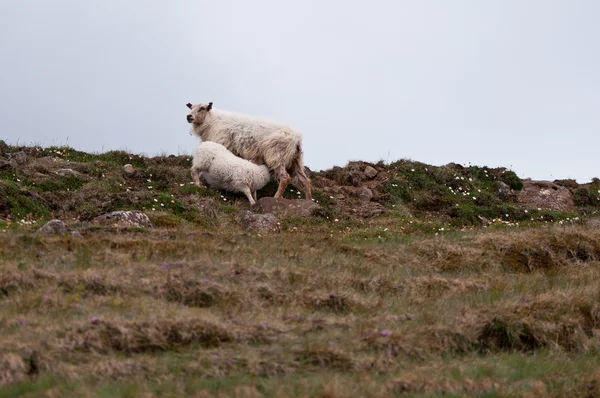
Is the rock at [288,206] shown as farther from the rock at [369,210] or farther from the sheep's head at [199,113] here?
the sheep's head at [199,113]

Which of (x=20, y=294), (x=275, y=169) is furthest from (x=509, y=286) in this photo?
(x=275, y=169)

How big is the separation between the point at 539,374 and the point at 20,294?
5.52 metres

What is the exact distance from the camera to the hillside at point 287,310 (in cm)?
673

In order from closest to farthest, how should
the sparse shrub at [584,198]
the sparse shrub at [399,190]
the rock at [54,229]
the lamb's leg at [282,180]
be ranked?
the rock at [54,229] → the lamb's leg at [282,180] → the sparse shrub at [399,190] → the sparse shrub at [584,198]

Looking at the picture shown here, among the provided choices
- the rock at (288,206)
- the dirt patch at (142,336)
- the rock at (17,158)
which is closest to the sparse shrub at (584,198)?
the rock at (288,206)

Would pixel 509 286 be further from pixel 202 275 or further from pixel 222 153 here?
pixel 222 153

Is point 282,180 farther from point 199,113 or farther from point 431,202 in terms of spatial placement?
point 431,202

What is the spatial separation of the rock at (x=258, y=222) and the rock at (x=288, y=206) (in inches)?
34.8

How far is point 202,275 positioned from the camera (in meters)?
9.34

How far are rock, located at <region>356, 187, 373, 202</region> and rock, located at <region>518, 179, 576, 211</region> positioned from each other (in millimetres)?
5146

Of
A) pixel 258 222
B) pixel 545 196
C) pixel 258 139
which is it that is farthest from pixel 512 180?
pixel 258 222

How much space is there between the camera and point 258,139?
19.8 meters

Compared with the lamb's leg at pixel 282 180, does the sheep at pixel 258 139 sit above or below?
above

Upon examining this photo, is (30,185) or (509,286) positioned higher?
(30,185)
